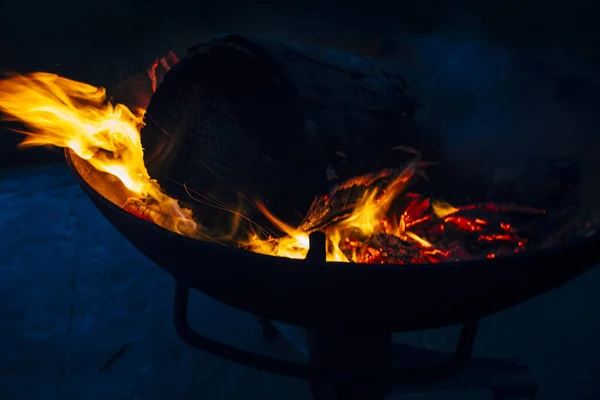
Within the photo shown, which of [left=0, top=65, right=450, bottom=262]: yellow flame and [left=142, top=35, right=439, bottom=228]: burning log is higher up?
[left=142, top=35, right=439, bottom=228]: burning log

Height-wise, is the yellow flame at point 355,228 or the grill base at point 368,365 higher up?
the yellow flame at point 355,228

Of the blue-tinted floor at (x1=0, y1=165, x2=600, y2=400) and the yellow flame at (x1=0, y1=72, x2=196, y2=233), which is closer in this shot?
the yellow flame at (x1=0, y1=72, x2=196, y2=233)

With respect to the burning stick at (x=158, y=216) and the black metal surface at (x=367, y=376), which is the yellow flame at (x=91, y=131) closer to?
the burning stick at (x=158, y=216)

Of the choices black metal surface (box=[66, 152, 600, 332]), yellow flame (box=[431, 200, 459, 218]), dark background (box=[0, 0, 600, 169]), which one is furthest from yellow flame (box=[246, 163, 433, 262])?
dark background (box=[0, 0, 600, 169])

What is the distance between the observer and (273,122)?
132 centimetres

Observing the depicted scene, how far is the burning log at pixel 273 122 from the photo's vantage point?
4.14 ft

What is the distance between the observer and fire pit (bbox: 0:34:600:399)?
1.00 metres

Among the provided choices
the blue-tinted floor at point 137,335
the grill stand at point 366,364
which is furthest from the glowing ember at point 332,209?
the blue-tinted floor at point 137,335

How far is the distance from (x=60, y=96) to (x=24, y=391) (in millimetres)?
1366

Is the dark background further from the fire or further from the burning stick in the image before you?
the burning stick

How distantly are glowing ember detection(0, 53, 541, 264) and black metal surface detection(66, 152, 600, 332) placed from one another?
0.82ft

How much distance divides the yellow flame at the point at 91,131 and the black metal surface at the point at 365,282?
43 centimetres

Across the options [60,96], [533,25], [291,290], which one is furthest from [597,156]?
[60,96]

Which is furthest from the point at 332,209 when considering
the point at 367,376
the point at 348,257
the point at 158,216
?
the point at 158,216
